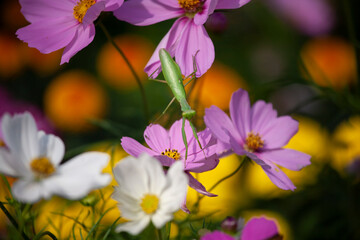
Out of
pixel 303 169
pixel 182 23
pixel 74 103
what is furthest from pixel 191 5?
pixel 74 103

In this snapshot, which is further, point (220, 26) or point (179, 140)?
point (220, 26)

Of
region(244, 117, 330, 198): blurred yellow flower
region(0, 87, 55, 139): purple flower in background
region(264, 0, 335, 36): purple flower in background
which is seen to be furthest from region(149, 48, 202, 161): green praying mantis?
region(264, 0, 335, 36): purple flower in background

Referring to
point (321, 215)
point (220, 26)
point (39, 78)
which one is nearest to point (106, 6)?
point (220, 26)

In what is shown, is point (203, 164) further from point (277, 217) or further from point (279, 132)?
point (277, 217)

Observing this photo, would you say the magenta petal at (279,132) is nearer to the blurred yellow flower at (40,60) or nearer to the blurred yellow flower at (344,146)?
the blurred yellow flower at (344,146)

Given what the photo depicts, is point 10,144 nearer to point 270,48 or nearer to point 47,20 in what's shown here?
point 47,20

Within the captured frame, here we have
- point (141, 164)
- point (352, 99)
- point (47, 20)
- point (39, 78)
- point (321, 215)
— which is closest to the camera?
point (141, 164)

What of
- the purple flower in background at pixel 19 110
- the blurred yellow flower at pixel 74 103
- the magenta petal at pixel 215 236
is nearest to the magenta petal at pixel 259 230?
the magenta petal at pixel 215 236

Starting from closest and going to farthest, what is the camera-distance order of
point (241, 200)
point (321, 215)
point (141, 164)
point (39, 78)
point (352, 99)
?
point (141, 164)
point (352, 99)
point (321, 215)
point (241, 200)
point (39, 78)
